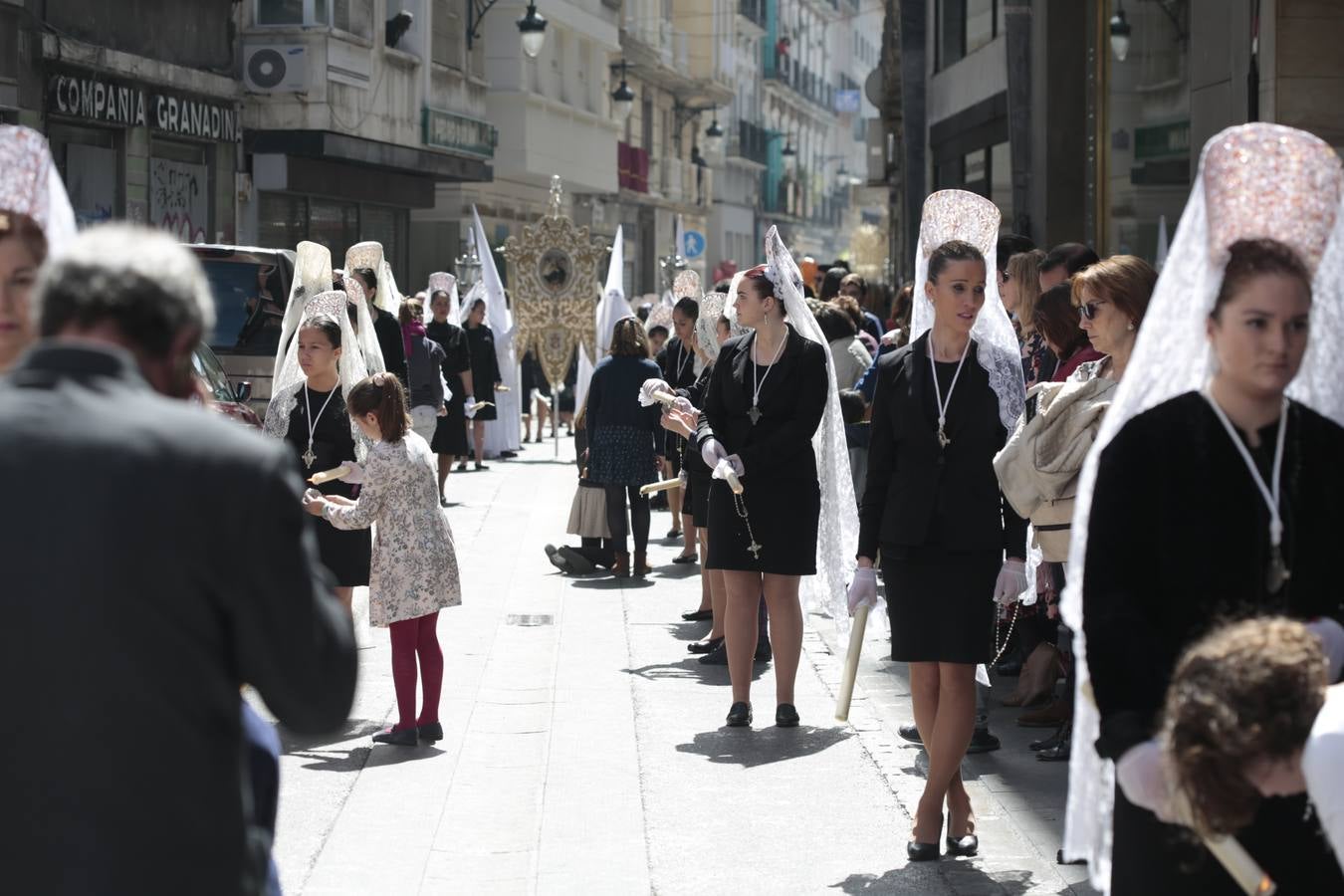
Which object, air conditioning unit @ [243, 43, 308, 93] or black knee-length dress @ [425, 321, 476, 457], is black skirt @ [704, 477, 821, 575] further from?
air conditioning unit @ [243, 43, 308, 93]

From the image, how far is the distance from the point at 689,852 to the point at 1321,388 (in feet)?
11.2

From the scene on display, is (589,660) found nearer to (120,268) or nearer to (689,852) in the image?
(689,852)

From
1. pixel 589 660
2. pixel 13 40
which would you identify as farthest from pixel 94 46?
pixel 589 660

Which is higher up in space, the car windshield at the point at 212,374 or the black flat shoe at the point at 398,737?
the car windshield at the point at 212,374

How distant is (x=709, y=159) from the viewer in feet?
227

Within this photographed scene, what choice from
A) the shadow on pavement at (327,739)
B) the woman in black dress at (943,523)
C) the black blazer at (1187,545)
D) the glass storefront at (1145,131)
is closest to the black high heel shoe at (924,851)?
the woman in black dress at (943,523)

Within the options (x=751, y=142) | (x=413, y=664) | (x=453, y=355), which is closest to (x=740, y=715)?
(x=413, y=664)

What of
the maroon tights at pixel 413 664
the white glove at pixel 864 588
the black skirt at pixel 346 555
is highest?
the white glove at pixel 864 588

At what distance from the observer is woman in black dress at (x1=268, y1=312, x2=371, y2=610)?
28.9 feet

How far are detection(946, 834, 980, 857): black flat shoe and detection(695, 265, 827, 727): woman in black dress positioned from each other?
2.21m

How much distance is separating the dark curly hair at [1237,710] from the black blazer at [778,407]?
543 centimetres

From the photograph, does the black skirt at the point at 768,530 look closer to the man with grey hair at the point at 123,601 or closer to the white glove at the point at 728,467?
the white glove at the point at 728,467

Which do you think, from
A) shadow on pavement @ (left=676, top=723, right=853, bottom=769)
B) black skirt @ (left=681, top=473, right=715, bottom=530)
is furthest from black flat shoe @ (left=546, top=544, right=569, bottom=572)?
shadow on pavement @ (left=676, top=723, right=853, bottom=769)

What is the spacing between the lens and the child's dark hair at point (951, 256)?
657 centimetres
